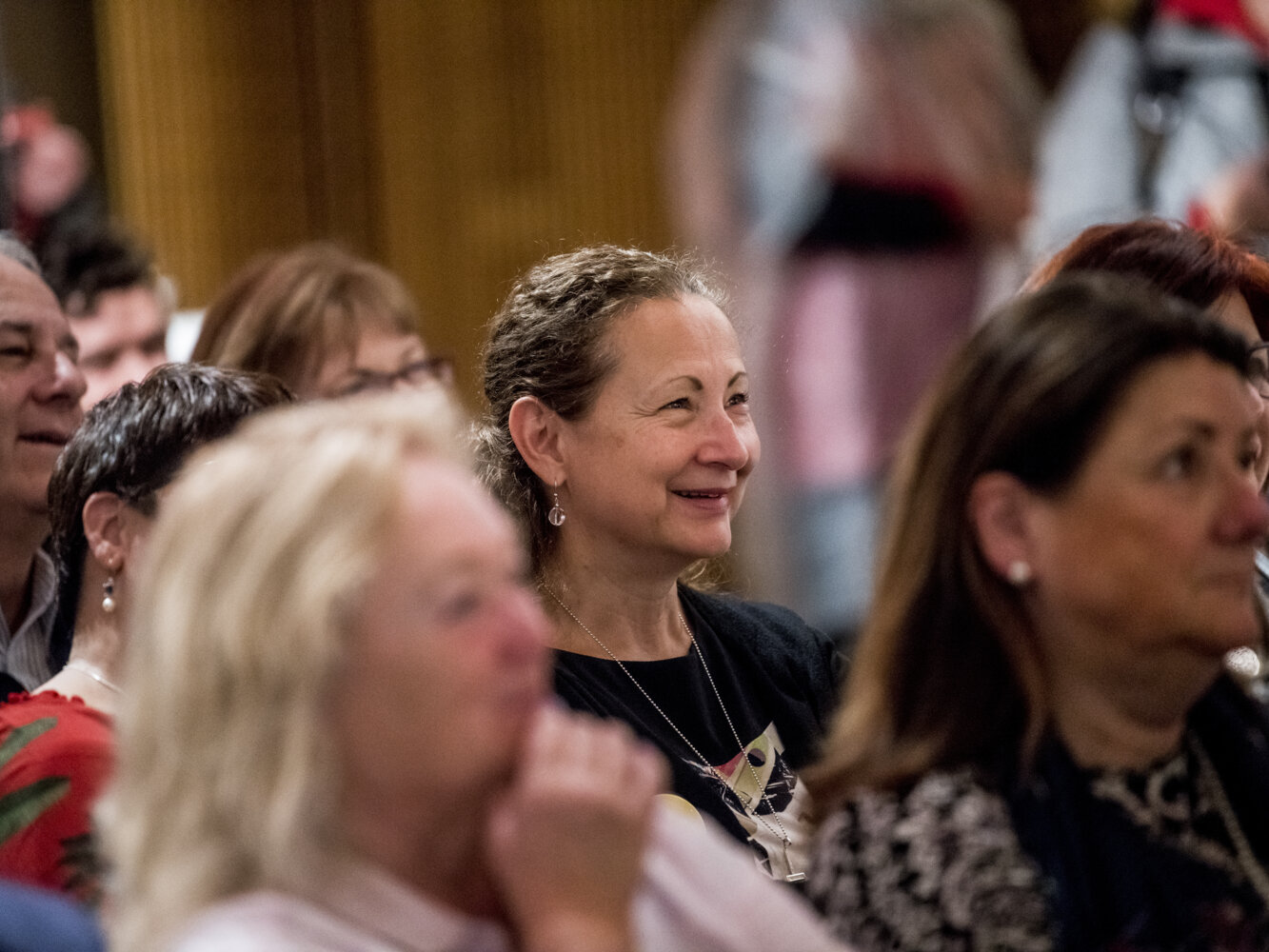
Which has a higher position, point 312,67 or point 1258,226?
point 312,67

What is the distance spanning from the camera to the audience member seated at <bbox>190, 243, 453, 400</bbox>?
3246 millimetres

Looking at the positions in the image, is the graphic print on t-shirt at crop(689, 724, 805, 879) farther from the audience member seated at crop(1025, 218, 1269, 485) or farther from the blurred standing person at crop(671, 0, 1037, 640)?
the blurred standing person at crop(671, 0, 1037, 640)

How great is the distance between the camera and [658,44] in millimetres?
4785

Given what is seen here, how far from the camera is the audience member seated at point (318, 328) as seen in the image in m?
3.25

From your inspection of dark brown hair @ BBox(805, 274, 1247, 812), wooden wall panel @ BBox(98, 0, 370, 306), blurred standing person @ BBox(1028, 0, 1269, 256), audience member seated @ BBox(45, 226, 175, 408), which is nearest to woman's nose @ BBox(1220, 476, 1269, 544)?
dark brown hair @ BBox(805, 274, 1247, 812)

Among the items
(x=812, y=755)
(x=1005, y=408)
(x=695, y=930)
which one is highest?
(x=1005, y=408)

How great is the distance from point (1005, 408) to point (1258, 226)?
9.76 feet

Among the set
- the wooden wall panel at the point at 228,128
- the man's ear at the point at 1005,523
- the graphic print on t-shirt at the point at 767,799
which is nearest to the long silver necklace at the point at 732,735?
the graphic print on t-shirt at the point at 767,799

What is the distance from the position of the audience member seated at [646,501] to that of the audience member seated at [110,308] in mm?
1534

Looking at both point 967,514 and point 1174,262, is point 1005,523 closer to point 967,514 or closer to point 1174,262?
point 967,514

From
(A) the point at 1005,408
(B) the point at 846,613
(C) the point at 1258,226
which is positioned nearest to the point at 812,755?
(A) the point at 1005,408

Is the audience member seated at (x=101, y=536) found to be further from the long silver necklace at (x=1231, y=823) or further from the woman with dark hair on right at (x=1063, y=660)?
the long silver necklace at (x=1231, y=823)

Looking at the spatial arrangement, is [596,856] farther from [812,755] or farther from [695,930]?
[812,755]

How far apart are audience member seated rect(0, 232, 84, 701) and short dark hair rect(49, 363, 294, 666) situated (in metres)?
0.27
